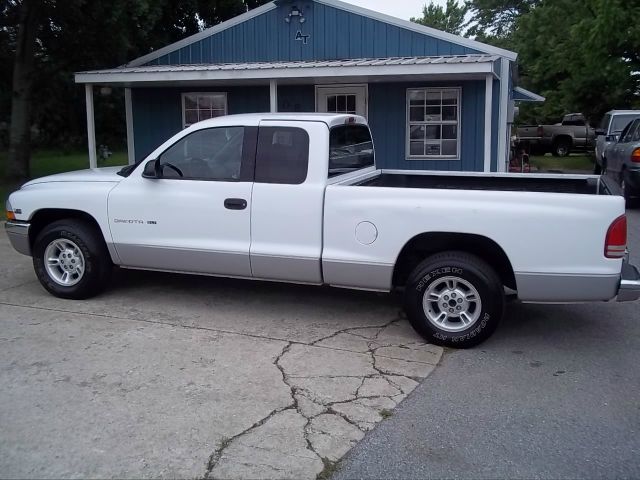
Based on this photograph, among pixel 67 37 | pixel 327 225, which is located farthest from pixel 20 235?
pixel 67 37

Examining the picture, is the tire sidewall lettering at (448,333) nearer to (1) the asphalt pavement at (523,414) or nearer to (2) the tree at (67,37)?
(1) the asphalt pavement at (523,414)

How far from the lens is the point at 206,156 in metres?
6.28

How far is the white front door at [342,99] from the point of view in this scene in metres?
13.7

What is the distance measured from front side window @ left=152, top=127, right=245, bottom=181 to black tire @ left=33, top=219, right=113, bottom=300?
38.9 inches

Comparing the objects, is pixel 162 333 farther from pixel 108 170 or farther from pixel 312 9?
pixel 312 9

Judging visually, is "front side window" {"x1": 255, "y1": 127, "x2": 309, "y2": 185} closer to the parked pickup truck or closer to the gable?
the gable

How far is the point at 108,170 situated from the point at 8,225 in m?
1.12

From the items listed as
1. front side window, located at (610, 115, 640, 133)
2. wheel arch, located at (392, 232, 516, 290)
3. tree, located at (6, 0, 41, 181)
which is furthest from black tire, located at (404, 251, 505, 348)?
front side window, located at (610, 115, 640, 133)

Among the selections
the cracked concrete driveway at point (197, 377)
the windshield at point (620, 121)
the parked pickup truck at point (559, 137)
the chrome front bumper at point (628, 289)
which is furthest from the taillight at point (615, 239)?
the parked pickup truck at point (559, 137)

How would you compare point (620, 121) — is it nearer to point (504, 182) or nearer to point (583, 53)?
point (583, 53)

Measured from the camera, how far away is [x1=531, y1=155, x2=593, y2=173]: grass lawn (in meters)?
22.3

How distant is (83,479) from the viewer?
3557mm

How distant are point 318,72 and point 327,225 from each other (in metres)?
6.77

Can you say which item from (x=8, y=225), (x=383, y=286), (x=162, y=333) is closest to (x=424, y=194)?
(x=383, y=286)
